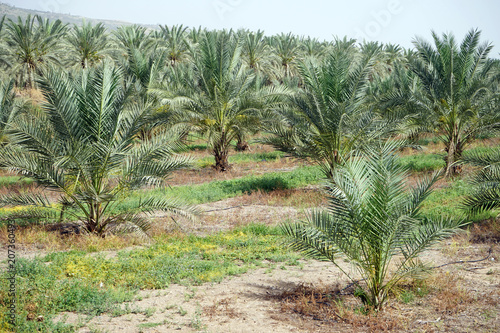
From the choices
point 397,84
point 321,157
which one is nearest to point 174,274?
point 321,157

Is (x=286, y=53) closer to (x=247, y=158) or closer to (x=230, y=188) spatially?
(x=247, y=158)

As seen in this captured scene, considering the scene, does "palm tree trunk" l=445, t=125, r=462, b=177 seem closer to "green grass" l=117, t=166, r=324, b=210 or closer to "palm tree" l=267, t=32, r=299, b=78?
"green grass" l=117, t=166, r=324, b=210

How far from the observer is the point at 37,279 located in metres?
7.09

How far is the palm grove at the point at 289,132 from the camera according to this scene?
624 cm

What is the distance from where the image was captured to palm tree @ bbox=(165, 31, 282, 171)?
16.3 metres

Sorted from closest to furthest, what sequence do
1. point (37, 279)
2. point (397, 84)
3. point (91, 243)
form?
point (37, 279) → point (91, 243) → point (397, 84)

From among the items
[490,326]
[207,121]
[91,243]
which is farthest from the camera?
[207,121]

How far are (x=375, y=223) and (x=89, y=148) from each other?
19.5ft

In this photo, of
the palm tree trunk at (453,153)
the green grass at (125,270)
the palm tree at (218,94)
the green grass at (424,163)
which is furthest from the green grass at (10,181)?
the palm tree trunk at (453,153)

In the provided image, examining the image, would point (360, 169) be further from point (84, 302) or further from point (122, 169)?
point (122, 169)

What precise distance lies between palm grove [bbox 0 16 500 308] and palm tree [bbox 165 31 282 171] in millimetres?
49

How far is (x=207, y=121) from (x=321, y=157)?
499 centimetres

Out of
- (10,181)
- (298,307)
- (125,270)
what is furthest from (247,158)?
(298,307)

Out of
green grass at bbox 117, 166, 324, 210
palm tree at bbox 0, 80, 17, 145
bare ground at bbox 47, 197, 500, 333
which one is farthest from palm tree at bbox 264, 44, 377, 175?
palm tree at bbox 0, 80, 17, 145
